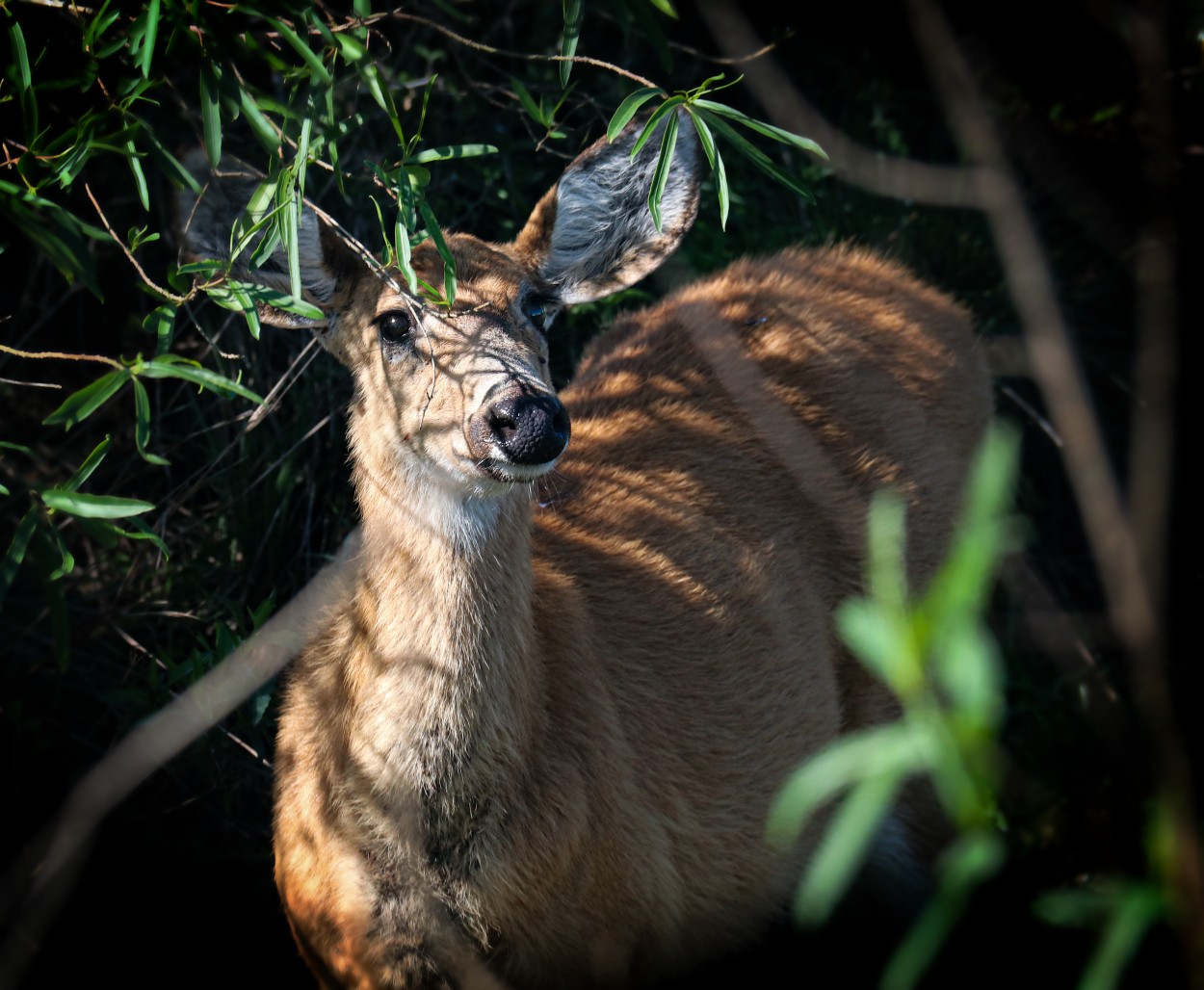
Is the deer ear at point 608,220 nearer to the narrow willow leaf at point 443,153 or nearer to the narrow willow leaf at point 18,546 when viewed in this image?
the narrow willow leaf at point 443,153

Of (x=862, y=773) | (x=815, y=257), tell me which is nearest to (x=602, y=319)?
(x=815, y=257)

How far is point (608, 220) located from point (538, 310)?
0.36 meters

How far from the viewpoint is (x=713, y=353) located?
14.0 ft

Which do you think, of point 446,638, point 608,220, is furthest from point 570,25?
point 446,638

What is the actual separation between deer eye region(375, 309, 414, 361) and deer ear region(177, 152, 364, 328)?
0.50ft

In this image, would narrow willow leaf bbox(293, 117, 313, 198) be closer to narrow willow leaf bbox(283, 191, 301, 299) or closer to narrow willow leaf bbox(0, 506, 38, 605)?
narrow willow leaf bbox(283, 191, 301, 299)

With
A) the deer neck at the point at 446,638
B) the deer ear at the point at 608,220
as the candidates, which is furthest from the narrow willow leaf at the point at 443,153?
the deer neck at the point at 446,638

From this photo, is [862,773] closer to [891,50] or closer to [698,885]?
[698,885]

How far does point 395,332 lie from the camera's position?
330cm

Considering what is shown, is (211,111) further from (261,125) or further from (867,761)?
(867,761)

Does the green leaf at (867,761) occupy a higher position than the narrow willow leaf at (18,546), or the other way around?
the green leaf at (867,761)

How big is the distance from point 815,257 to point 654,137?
1259 mm

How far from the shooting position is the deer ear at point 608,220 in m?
3.56

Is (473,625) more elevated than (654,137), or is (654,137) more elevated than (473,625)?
(654,137)
